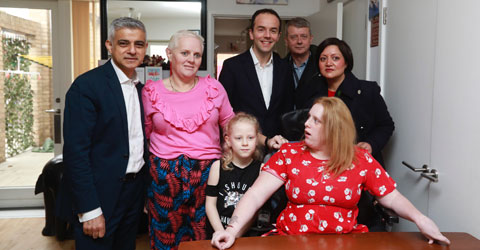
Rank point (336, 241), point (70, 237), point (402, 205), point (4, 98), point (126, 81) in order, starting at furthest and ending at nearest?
point (4, 98) < point (70, 237) < point (126, 81) < point (402, 205) < point (336, 241)

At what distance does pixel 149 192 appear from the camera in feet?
6.23

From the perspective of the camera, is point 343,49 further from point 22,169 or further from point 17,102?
point 22,169

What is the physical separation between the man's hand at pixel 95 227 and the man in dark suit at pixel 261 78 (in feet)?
3.29

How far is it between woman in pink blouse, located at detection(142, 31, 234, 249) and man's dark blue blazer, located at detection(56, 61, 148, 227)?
18 cm

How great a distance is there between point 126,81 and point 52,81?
3110 millimetres

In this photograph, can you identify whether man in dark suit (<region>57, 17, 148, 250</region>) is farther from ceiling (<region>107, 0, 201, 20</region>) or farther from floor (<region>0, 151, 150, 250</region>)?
ceiling (<region>107, 0, 201, 20</region>)

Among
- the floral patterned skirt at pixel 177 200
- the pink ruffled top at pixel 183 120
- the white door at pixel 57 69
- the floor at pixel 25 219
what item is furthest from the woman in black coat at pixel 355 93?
the white door at pixel 57 69

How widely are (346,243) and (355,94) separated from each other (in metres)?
1.01

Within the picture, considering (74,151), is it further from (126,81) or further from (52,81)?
A: (52,81)

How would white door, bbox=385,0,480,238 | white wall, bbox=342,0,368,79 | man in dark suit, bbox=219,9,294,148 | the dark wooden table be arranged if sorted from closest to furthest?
the dark wooden table
white door, bbox=385,0,480,238
man in dark suit, bbox=219,9,294,148
white wall, bbox=342,0,368,79

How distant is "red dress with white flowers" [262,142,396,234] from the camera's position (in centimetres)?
161

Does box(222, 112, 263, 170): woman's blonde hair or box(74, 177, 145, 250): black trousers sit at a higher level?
box(222, 112, 263, 170): woman's blonde hair

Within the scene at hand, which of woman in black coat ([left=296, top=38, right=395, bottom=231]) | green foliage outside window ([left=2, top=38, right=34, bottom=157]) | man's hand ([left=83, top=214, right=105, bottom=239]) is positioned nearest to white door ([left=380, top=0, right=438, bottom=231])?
woman in black coat ([left=296, top=38, right=395, bottom=231])

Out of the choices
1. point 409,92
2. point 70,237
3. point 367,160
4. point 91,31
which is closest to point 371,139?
point 409,92
